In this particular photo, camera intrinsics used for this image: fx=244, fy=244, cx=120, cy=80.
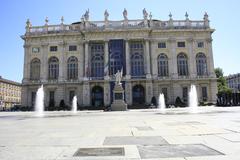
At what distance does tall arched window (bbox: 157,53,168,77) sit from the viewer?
181 feet

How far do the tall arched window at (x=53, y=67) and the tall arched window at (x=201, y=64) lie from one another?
32.5 meters

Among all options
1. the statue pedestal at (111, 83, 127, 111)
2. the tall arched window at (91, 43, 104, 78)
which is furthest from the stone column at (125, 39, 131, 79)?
the statue pedestal at (111, 83, 127, 111)

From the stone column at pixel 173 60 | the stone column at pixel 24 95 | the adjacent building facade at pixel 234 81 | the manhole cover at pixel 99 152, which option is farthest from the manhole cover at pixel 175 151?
the adjacent building facade at pixel 234 81

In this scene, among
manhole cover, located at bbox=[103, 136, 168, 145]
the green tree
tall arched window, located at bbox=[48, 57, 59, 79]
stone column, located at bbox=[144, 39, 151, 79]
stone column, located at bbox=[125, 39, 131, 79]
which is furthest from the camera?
the green tree

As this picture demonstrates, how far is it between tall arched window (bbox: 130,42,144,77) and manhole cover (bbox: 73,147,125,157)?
48281mm

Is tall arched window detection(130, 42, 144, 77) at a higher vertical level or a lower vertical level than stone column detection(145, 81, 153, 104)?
higher

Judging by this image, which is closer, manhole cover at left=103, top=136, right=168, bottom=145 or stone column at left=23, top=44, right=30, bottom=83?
manhole cover at left=103, top=136, right=168, bottom=145

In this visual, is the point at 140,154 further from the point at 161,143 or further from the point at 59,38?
the point at 59,38

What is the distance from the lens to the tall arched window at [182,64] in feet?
182

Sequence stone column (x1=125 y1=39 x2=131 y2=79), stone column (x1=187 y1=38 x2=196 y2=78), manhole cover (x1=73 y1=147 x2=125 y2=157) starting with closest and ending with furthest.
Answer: manhole cover (x1=73 y1=147 x2=125 y2=157), stone column (x1=125 y1=39 x2=131 y2=79), stone column (x1=187 y1=38 x2=196 y2=78)

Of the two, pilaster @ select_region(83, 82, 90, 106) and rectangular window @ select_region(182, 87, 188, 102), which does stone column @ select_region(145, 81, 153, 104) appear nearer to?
rectangular window @ select_region(182, 87, 188, 102)

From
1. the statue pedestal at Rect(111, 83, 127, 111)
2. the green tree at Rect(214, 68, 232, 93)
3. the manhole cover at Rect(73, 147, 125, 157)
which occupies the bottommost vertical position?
the manhole cover at Rect(73, 147, 125, 157)

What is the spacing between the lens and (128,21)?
183 ft

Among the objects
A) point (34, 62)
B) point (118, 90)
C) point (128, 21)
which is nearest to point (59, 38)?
point (34, 62)
